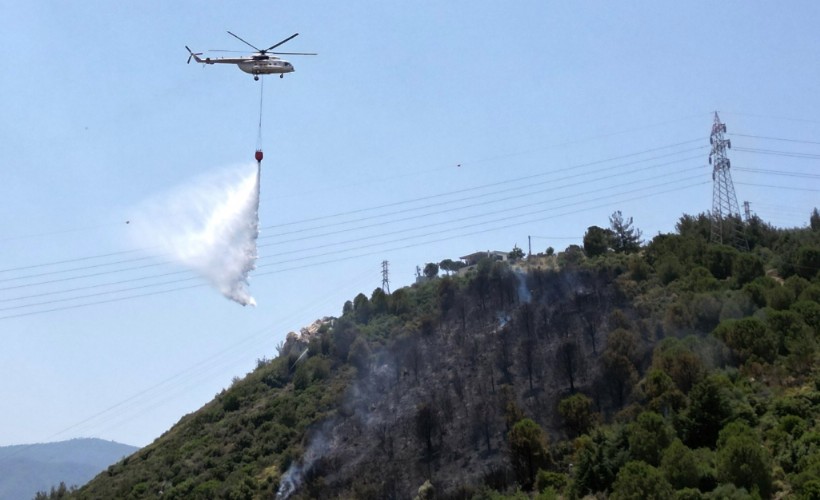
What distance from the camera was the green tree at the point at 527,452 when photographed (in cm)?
6525

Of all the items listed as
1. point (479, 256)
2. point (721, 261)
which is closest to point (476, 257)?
point (479, 256)

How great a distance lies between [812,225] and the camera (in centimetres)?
10812

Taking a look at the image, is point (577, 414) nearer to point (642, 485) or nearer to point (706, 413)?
point (706, 413)

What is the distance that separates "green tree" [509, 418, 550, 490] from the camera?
65.2 metres

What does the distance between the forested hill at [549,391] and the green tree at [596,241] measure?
25cm

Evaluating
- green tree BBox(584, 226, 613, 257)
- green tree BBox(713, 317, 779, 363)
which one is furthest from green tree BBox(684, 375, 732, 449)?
green tree BBox(584, 226, 613, 257)

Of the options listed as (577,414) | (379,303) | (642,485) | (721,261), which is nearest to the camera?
(642,485)

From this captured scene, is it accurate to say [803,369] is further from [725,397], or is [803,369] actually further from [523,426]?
[523,426]

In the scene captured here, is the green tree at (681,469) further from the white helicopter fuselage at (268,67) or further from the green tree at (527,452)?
the white helicopter fuselage at (268,67)

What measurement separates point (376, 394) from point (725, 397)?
3496 centimetres

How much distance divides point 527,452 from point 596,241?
4811cm

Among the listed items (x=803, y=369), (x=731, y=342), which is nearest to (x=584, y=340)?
(x=731, y=342)

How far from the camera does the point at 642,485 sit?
50500 millimetres

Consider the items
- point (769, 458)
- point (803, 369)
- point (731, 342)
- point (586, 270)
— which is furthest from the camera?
point (586, 270)
